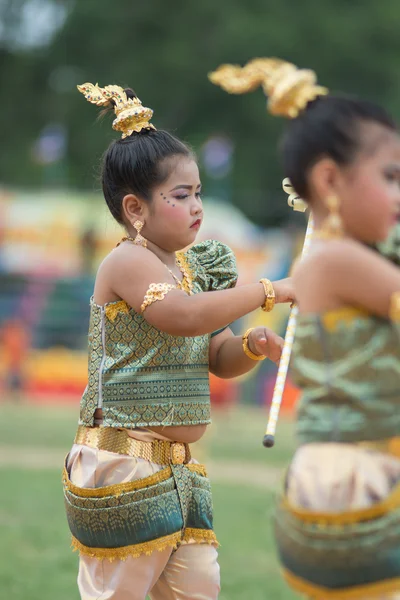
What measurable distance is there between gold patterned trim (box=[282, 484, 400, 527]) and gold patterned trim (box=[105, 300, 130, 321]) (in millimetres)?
1082

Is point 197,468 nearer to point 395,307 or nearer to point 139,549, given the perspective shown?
point 139,549

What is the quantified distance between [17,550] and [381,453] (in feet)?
14.8

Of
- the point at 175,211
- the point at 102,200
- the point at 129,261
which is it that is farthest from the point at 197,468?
the point at 102,200

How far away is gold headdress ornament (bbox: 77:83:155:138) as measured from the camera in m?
3.58

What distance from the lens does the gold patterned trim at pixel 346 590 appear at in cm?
244

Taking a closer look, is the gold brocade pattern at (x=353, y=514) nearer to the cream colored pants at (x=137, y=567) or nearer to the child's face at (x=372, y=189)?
the child's face at (x=372, y=189)

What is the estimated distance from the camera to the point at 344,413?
8.21ft

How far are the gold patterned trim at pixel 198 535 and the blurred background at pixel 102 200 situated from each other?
2.57 metres

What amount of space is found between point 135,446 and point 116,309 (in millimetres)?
411

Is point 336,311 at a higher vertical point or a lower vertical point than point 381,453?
higher

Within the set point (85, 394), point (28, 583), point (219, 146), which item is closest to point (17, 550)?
point (28, 583)

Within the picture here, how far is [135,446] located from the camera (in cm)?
338

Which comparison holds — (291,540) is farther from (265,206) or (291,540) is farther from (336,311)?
(265,206)

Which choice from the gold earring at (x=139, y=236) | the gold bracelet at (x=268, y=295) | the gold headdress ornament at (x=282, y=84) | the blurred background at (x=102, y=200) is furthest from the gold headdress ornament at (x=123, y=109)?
the blurred background at (x=102, y=200)
